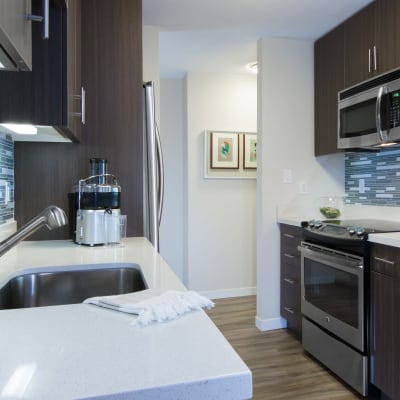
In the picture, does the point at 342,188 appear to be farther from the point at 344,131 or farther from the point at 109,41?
the point at 109,41

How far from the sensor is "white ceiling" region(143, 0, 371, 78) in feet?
8.05

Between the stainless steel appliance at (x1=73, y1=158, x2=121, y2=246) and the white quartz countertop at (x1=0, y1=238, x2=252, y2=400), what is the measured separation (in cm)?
84

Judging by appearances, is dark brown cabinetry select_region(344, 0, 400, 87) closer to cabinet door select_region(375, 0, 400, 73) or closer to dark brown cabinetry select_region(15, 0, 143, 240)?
cabinet door select_region(375, 0, 400, 73)

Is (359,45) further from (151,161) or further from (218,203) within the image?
(218,203)

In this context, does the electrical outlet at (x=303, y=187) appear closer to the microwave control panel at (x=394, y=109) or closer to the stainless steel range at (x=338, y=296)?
the stainless steel range at (x=338, y=296)

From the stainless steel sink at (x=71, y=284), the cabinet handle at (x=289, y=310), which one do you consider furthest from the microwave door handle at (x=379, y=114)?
the stainless steel sink at (x=71, y=284)

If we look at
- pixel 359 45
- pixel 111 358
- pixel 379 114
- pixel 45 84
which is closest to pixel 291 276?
pixel 379 114

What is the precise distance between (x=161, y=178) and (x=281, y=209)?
4.03 feet

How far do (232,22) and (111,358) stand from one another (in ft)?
8.82

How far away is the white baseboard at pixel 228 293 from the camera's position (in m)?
3.90

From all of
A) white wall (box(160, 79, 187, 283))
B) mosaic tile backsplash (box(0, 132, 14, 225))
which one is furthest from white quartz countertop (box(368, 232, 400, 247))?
white wall (box(160, 79, 187, 283))

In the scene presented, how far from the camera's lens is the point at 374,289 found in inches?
76.4

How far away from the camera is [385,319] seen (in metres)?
1.86

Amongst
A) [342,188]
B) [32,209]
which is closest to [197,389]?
[32,209]
